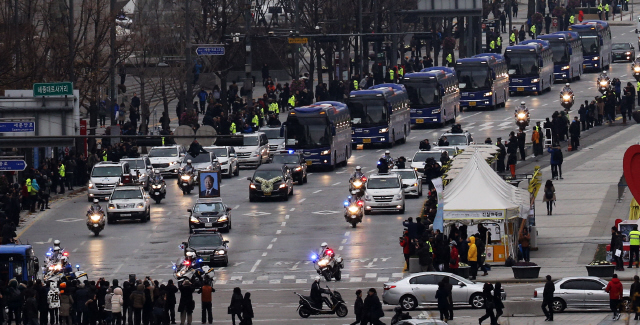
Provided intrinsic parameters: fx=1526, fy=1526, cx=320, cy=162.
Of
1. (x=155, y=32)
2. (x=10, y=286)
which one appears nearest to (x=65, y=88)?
(x=10, y=286)

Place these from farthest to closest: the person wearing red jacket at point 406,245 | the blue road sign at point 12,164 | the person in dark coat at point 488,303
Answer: the person wearing red jacket at point 406,245
the blue road sign at point 12,164
the person in dark coat at point 488,303

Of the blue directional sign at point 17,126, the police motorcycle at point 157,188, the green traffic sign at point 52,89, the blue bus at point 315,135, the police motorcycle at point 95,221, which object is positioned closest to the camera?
the blue directional sign at point 17,126

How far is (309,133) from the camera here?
68.2 metres

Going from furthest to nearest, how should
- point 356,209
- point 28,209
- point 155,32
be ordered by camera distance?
point 155,32 < point 28,209 < point 356,209

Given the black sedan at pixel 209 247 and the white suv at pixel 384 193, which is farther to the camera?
the white suv at pixel 384 193

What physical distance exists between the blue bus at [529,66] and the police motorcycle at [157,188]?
35276mm

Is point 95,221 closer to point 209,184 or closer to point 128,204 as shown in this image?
point 128,204

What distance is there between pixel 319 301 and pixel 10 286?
26.2 feet

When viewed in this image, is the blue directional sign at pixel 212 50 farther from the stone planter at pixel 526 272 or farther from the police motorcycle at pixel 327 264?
the stone planter at pixel 526 272

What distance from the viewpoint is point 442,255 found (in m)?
43.8

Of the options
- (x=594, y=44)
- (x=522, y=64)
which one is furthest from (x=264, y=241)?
(x=594, y=44)

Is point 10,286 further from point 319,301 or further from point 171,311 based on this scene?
point 319,301

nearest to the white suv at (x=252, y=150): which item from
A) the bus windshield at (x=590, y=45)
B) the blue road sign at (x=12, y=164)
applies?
the blue road sign at (x=12, y=164)

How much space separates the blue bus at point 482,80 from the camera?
85.0m
